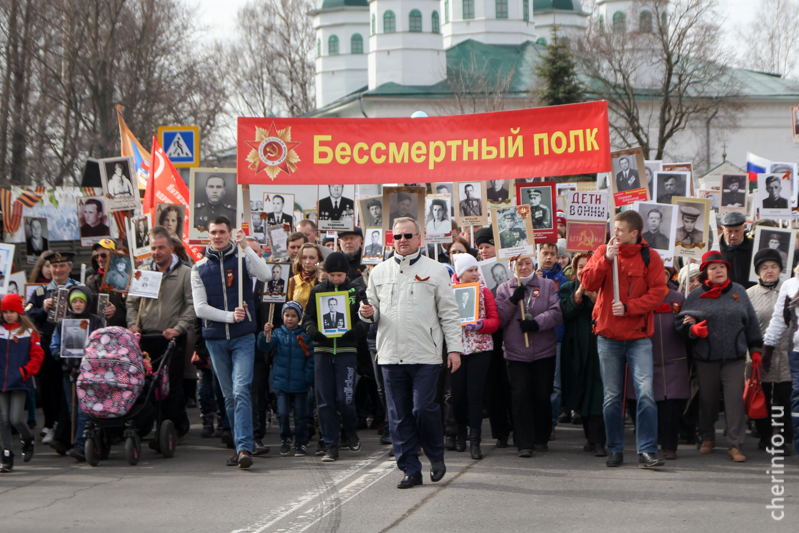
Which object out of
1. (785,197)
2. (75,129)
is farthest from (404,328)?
(75,129)

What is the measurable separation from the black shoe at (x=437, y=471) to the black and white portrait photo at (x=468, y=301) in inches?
56.2

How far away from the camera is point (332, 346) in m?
8.61

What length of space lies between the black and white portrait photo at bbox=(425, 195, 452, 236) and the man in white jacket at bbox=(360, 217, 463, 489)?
3.80 m

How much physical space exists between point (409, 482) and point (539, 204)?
3.91 m

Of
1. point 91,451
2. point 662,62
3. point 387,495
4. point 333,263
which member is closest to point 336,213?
point 333,263

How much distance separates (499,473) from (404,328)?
146cm

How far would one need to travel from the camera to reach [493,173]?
9.41 m

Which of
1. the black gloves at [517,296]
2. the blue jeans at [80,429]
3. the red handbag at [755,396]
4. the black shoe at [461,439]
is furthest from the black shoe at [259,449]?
the red handbag at [755,396]

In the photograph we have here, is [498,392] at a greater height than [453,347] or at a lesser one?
lesser

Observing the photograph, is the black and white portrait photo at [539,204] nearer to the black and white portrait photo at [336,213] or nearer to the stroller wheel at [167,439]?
the black and white portrait photo at [336,213]

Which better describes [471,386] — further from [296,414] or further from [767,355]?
[767,355]

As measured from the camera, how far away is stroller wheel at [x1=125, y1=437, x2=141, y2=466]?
8539 mm

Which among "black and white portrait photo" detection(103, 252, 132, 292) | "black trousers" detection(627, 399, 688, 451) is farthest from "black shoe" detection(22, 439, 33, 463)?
"black trousers" detection(627, 399, 688, 451)

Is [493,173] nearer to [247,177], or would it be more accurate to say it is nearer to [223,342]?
[247,177]
